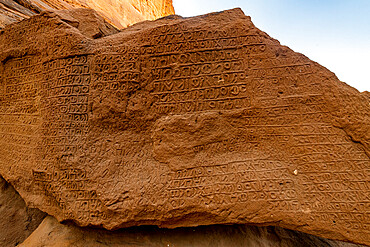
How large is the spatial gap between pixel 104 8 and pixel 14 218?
5.99m

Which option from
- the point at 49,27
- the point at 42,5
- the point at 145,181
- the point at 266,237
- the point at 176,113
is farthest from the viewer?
the point at 42,5

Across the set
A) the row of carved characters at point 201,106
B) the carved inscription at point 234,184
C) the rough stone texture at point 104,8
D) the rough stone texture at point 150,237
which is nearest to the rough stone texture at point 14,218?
the rough stone texture at point 150,237

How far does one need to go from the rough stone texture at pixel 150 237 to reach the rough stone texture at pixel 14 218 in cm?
46

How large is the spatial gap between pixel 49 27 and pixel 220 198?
222 centimetres

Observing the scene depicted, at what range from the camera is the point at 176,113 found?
1.77 m

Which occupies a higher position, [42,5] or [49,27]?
[42,5]

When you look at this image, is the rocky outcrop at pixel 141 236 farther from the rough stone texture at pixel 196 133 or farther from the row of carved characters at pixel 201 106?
the row of carved characters at pixel 201 106

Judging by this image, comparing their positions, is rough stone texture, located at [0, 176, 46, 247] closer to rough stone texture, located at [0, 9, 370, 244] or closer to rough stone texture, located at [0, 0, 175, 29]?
rough stone texture, located at [0, 9, 370, 244]

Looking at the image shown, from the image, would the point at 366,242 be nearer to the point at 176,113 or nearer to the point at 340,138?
the point at 340,138

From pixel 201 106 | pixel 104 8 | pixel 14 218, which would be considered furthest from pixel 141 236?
pixel 104 8

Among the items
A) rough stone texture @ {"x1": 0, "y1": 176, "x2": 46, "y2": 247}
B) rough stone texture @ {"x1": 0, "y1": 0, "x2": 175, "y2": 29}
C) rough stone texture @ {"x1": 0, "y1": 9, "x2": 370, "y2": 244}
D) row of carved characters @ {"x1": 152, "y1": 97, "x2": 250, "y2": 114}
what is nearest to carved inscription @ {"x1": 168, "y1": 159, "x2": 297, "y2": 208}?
rough stone texture @ {"x1": 0, "y1": 9, "x2": 370, "y2": 244}

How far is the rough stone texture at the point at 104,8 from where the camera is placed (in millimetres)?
3170

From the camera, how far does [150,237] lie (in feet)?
6.09

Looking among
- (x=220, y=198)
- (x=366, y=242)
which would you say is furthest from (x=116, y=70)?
(x=366, y=242)
